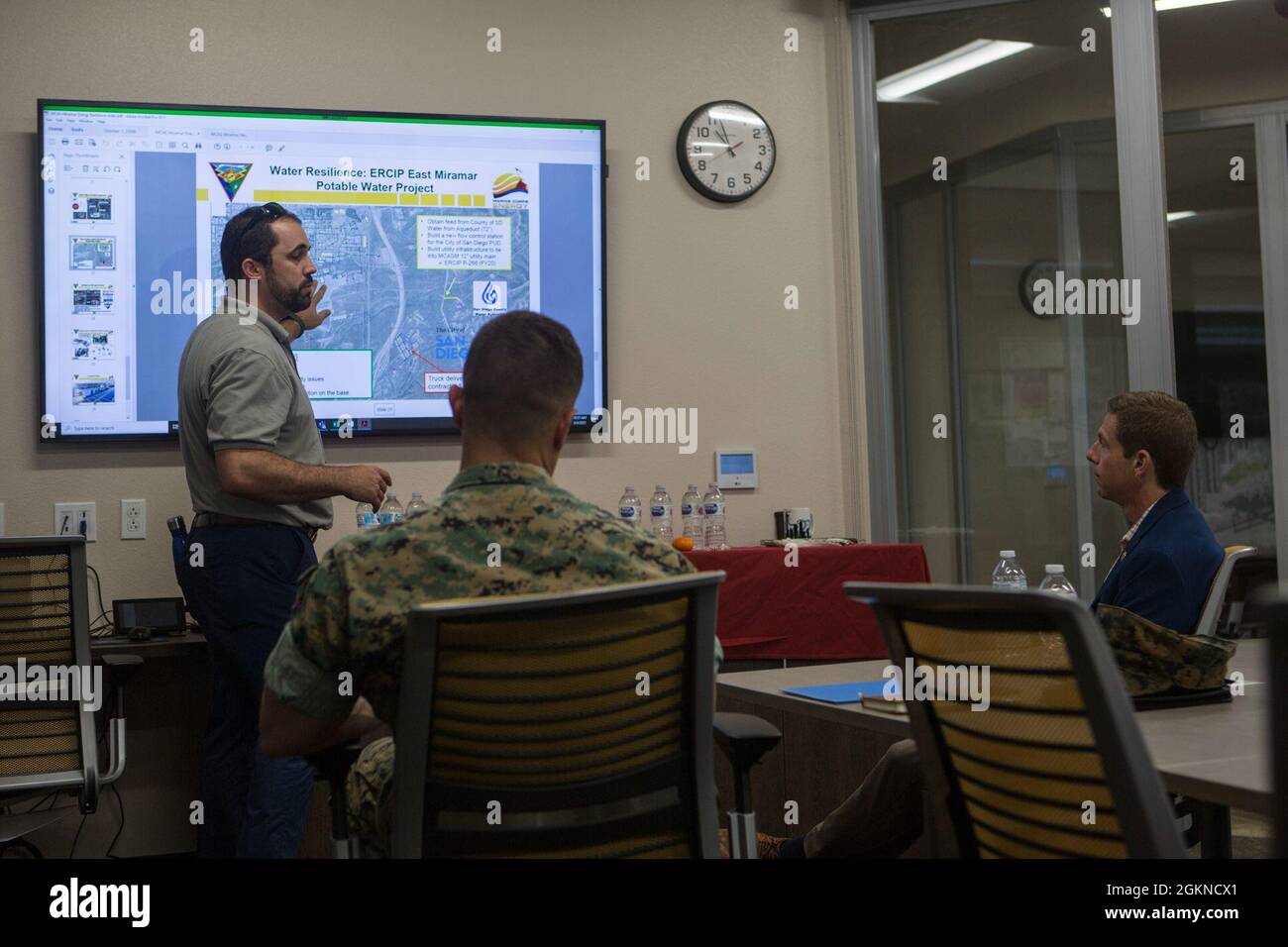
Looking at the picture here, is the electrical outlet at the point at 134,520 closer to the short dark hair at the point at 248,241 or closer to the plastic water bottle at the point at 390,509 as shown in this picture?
the plastic water bottle at the point at 390,509

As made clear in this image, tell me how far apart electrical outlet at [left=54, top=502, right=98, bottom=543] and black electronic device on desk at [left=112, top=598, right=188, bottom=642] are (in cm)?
29

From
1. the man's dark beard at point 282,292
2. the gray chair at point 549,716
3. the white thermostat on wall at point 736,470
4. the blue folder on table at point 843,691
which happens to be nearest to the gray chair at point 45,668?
the man's dark beard at point 282,292

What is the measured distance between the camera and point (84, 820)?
11.8 feet

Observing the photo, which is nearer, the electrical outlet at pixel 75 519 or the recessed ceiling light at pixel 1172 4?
the electrical outlet at pixel 75 519

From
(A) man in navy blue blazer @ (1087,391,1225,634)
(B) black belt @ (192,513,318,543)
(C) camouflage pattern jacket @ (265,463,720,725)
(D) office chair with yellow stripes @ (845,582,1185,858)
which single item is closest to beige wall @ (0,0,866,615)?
(B) black belt @ (192,513,318,543)

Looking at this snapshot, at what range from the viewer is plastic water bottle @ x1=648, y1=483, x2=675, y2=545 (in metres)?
4.01

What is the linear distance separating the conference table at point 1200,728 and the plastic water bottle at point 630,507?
5.79ft

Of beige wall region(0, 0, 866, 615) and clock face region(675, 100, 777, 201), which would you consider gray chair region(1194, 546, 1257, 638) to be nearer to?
beige wall region(0, 0, 866, 615)

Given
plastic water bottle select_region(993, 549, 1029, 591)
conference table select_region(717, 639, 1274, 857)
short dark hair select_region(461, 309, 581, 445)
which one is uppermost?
short dark hair select_region(461, 309, 581, 445)

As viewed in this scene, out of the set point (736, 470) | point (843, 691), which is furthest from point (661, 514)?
point (843, 691)

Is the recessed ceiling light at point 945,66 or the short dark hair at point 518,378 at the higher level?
the recessed ceiling light at point 945,66

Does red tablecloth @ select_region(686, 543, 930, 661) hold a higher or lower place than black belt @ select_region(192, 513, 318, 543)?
lower

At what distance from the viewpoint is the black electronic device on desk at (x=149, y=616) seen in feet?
11.3
